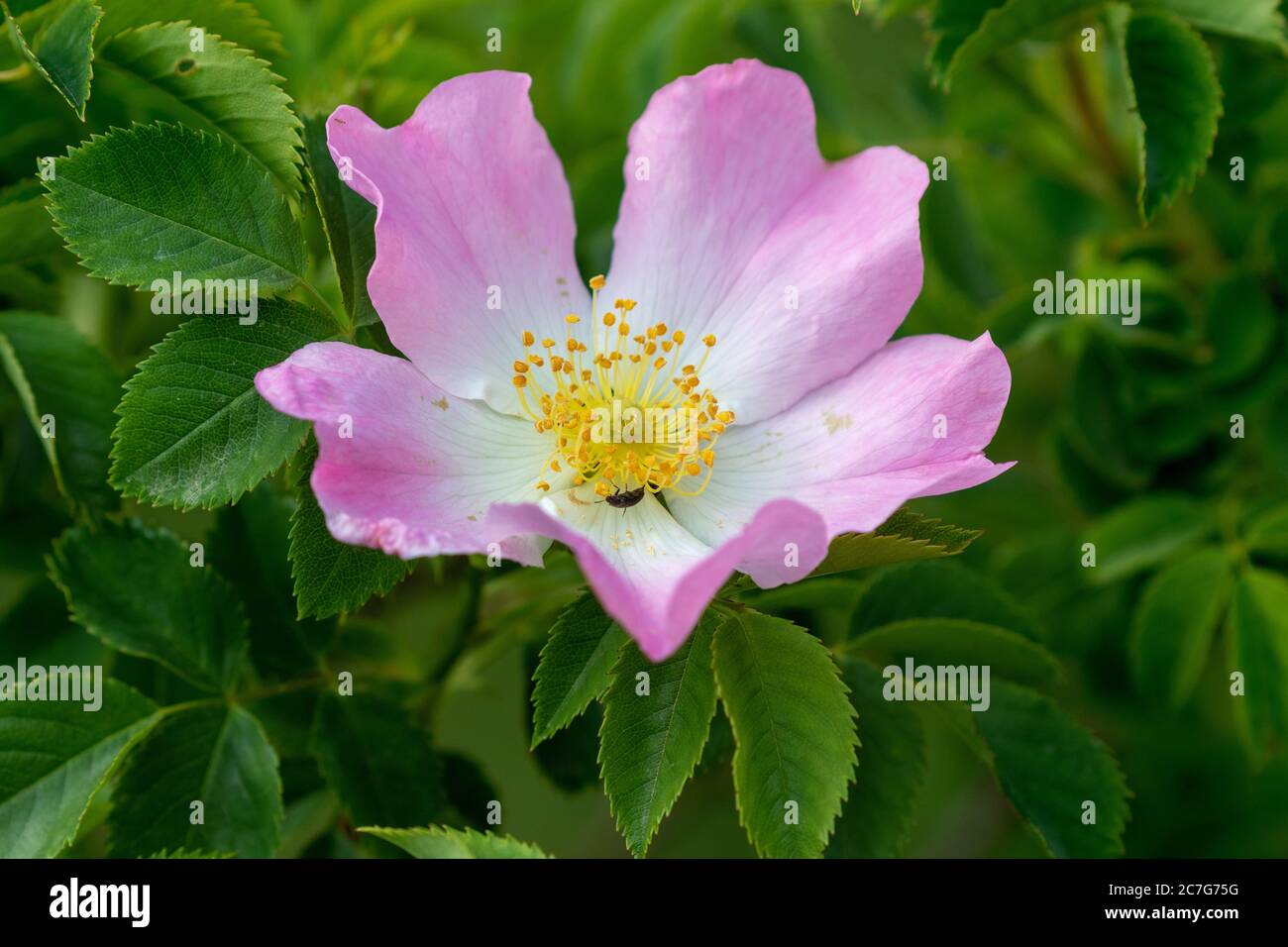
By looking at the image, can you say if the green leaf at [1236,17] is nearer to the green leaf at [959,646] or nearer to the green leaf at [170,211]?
the green leaf at [959,646]

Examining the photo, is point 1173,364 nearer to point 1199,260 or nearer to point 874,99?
point 1199,260

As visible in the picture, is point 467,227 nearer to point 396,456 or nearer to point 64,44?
point 396,456

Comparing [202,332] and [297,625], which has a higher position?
[202,332]

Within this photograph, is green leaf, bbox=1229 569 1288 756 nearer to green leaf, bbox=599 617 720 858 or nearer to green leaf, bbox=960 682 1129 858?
green leaf, bbox=960 682 1129 858

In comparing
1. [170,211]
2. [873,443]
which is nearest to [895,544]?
[873,443]

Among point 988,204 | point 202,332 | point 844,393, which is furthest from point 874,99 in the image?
point 202,332

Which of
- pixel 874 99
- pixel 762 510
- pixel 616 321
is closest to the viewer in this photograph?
pixel 762 510
